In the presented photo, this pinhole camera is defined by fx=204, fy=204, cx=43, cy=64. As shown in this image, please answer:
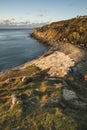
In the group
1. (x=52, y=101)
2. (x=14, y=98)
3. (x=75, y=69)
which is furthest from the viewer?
(x=75, y=69)

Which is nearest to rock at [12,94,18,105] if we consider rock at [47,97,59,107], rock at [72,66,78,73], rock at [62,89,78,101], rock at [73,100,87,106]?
rock at [47,97,59,107]

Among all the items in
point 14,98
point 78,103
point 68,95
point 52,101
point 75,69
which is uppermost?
point 14,98

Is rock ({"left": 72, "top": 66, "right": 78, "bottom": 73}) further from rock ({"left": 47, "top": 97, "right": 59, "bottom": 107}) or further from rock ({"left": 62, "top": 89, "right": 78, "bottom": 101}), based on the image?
rock ({"left": 47, "top": 97, "right": 59, "bottom": 107})

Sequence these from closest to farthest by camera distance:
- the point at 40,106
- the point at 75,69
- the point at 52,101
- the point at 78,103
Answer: the point at 40,106 < the point at 52,101 < the point at 78,103 < the point at 75,69

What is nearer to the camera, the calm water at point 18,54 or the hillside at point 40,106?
the hillside at point 40,106

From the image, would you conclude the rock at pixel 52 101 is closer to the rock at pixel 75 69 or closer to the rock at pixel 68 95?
the rock at pixel 68 95

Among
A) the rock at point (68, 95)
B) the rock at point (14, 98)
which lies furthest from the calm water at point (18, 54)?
the rock at point (68, 95)

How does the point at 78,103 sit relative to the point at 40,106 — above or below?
below

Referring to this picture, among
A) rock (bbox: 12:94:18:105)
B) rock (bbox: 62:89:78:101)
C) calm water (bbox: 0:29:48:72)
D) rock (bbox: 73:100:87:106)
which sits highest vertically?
rock (bbox: 12:94:18:105)

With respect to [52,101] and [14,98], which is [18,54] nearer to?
[14,98]

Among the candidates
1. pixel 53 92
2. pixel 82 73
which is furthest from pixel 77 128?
pixel 82 73

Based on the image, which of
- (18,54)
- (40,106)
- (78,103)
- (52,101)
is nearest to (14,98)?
(40,106)

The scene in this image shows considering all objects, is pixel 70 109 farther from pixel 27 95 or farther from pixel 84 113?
pixel 27 95

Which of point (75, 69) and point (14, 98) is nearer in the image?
point (14, 98)
